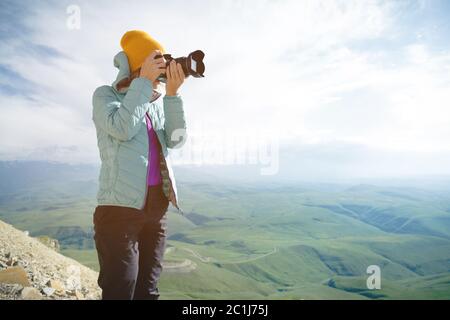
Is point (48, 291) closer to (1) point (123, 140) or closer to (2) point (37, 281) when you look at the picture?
(2) point (37, 281)

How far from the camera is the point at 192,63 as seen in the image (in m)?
3.40

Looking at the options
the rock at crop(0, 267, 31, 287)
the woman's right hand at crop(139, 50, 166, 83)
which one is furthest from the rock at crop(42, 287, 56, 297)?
the woman's right hand at crop(139, 50, 166, 83)

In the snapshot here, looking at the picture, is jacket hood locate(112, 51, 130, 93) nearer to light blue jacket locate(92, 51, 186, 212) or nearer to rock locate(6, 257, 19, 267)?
light blue jacket locate(92, 51, 186, 212)

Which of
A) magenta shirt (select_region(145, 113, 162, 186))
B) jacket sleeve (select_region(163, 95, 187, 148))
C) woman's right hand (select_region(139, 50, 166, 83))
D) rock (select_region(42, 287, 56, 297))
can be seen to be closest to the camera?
woman's right hand (select_region(139, 50, 166, 83))

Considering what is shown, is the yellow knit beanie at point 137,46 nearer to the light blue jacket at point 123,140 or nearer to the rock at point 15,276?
the light blue jacket at point 123,140

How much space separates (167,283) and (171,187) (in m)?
90.5

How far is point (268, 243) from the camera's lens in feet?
502

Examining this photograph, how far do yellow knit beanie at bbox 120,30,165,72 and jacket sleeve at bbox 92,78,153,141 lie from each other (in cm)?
34

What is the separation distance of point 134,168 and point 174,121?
0.69 meters

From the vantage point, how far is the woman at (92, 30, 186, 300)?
2.91 meters

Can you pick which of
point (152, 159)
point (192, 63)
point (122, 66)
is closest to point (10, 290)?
point (152, 159)

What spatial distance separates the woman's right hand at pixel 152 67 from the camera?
316 cm

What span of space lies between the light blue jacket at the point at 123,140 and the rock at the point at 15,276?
3.11 m
